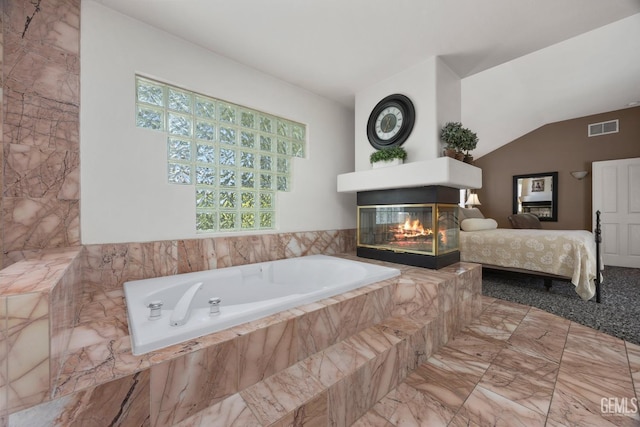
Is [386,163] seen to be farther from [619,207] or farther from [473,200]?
[619,207]

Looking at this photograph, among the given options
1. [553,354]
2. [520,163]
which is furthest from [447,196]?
[520,163]

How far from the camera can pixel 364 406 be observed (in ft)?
3.95

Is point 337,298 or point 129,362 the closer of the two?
point 129,362

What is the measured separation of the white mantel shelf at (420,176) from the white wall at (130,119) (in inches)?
50.5

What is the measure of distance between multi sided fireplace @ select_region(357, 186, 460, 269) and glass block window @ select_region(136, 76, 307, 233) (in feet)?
3.32

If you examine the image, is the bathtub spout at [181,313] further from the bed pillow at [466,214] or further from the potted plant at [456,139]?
the bed pillow at [466,214]

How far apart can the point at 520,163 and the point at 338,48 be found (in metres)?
5.48

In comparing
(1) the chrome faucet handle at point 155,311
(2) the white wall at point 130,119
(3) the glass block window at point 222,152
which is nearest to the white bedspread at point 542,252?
(3) the glass block window at point 222,152

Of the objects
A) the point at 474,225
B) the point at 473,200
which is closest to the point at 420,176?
the point at 474,225

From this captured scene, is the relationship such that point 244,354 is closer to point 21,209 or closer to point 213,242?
point 213,242

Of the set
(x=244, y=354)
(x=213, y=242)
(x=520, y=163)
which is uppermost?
(x=520, y=163)

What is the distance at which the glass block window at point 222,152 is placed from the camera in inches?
78.9

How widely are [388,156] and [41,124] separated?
252cm

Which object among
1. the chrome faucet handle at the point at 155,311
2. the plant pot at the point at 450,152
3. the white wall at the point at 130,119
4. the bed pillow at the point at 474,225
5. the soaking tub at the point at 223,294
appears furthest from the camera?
the bed pillow at the point at 474,225
